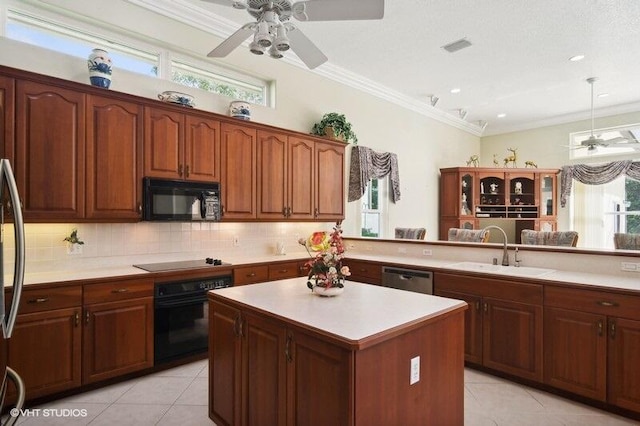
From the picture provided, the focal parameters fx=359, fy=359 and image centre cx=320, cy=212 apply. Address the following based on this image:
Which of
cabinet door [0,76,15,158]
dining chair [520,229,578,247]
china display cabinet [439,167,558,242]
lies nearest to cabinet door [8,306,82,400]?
cabinet door [0,76,15,158]

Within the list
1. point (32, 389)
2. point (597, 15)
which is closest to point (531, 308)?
point (597, 15)

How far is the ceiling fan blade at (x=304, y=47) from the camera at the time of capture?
2424mm

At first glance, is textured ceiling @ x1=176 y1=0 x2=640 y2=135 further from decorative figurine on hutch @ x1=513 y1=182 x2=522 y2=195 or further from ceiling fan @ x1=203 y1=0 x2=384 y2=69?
decorative figurine on hutch @ x1=513 y1=182 x2=522 y2=195

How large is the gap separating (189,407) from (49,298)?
1252mm

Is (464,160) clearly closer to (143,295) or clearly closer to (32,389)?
(143,295)

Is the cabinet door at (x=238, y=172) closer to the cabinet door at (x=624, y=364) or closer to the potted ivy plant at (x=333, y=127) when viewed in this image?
the potted ivy plant at (x=333, y=127)

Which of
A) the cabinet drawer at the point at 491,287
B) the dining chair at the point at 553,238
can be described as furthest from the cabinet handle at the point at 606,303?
the dining chair at the point at 553,238

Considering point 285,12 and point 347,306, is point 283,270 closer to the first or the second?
point 347,306

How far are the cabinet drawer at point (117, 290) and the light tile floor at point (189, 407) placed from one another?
0.72 meters

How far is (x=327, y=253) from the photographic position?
2045 millimetres

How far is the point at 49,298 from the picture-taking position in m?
2.52

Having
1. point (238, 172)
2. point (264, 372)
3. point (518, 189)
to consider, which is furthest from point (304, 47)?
point (518, 189)

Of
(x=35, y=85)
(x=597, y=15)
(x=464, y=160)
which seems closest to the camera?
(x=35, y=85)

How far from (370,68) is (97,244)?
410 cm
